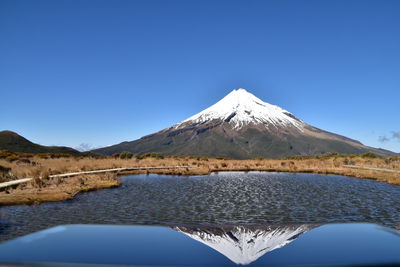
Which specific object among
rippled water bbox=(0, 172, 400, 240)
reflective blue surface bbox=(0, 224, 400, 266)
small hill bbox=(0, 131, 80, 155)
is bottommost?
rippled water bbox=(0, 172, 400, 240)

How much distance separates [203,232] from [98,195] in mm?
19326

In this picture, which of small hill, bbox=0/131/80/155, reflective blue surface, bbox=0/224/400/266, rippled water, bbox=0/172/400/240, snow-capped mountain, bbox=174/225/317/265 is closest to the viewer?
reflective blue surface, bbox=0/224/400/266

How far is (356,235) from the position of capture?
5.65 m

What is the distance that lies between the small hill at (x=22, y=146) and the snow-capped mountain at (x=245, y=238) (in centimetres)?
18036

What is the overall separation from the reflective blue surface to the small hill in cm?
17993

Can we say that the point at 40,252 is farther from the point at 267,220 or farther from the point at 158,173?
the point at 158,173

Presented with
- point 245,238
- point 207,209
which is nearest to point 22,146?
point 207,209

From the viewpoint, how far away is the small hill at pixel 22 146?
579ft

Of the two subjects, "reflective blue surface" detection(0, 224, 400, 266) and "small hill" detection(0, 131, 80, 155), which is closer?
"reflective blue surface" detection(0, 224, 400, 266)

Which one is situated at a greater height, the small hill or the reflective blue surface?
the small hill

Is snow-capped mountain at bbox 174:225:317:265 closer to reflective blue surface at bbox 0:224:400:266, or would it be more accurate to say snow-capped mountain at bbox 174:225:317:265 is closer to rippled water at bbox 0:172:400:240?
reflective blue surface at bbox 0:224:400:266

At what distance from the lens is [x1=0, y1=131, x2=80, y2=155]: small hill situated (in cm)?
17662

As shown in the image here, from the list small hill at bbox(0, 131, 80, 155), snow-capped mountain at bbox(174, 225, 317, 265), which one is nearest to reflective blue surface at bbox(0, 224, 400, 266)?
snow-capped mountain at bbox(174, 225, 317, 265)

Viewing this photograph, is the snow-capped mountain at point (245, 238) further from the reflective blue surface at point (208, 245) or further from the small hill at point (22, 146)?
the small hill at point (22, 146)
